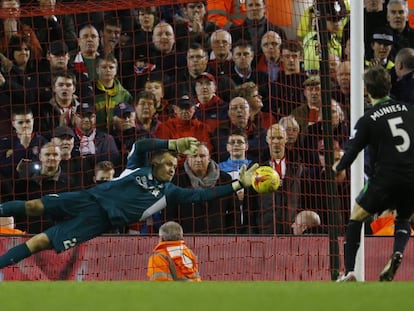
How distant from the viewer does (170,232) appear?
38.0 feet

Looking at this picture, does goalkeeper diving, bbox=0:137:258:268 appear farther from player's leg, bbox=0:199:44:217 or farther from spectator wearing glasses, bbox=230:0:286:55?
spectator wearing glasses, bbox=230:0:286:55

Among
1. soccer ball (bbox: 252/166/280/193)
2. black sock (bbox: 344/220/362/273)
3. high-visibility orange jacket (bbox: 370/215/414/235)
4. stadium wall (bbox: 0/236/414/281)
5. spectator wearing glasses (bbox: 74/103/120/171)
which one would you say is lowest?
stadium wall (bbox: 0/236/414/281)

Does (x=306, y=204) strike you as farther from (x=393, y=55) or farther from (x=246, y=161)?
(x=393, y=55)

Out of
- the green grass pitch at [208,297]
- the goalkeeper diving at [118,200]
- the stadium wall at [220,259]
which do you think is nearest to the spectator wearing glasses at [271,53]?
the goalkeeper diving at [118,200]

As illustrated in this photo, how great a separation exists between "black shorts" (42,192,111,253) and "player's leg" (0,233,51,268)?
0.26 feet

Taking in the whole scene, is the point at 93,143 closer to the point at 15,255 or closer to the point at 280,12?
the point at 15,255

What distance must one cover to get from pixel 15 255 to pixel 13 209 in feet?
1.53

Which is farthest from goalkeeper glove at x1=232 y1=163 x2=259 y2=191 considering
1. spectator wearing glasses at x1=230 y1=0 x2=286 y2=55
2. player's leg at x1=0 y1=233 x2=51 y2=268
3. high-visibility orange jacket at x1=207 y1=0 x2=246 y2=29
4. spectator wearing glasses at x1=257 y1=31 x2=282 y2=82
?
high-visibility orange jacket at x1=207 y1=0 x2=246 y2=29

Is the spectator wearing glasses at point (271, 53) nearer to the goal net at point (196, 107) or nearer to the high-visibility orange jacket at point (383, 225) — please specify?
the goal net at point (196, 107)

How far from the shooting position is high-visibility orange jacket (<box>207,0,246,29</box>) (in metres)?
13.7

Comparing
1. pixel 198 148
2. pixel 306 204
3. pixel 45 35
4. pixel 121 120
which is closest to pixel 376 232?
pixel 306 204

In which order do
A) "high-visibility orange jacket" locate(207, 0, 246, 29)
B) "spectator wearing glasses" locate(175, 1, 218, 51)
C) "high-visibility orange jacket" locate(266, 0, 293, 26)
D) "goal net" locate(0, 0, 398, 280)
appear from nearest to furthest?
"goal net" locate(0, 0, 398, 280) → "high-visibility orange jacket" locate(266, 0, 293, 26) → "spectator wearing glasses" locate(175, 1, 218, 51) → "high-visibility orange jacket" locate(207, 0, 246, 29)

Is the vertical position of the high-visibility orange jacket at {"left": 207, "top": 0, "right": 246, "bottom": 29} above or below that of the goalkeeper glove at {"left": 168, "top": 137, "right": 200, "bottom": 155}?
above

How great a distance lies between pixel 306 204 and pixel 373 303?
5954 millimetres
